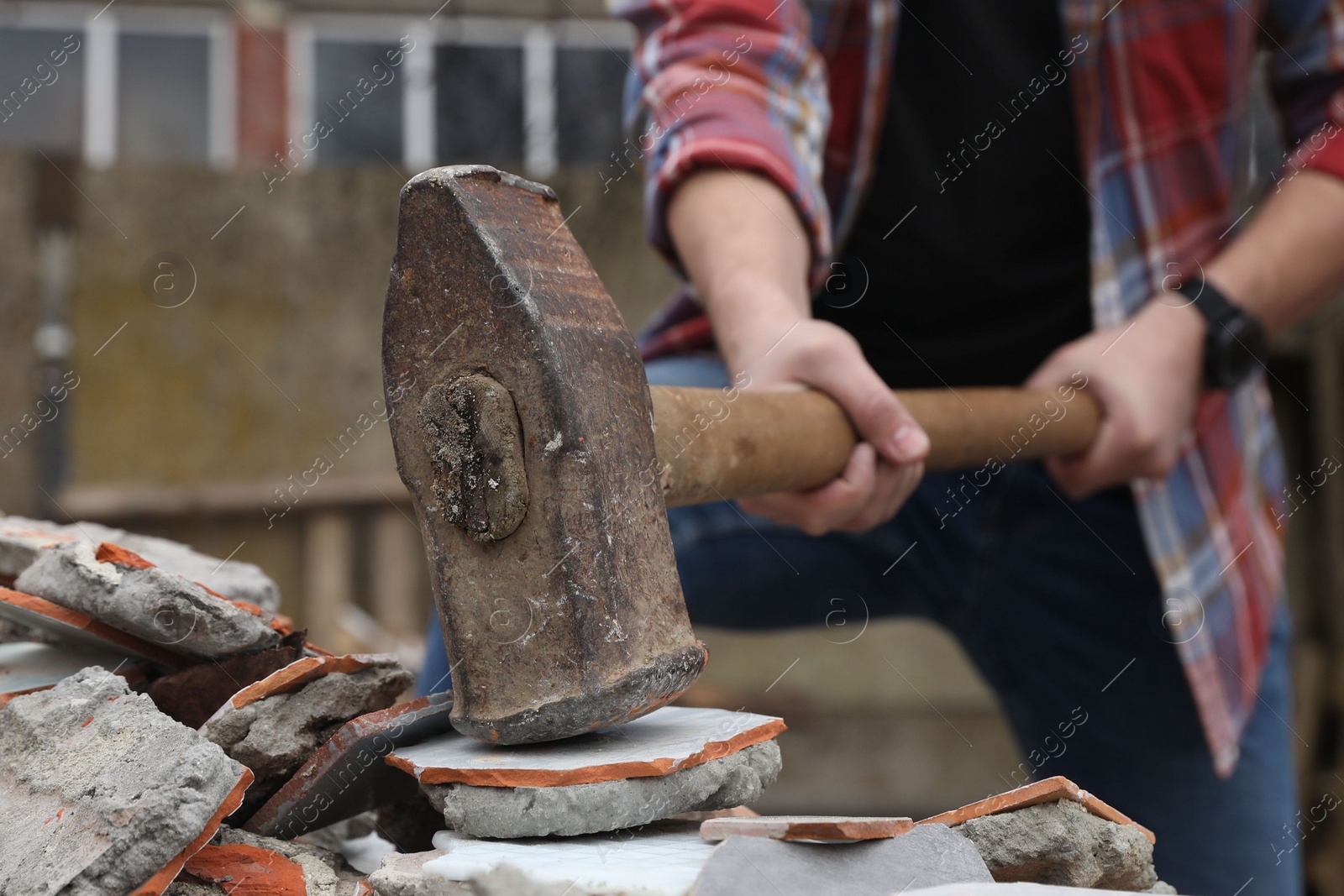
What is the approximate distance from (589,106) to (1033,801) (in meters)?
6.04

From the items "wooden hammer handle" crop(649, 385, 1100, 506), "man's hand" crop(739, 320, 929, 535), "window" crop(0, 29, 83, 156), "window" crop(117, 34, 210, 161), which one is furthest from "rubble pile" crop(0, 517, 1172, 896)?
"window" crop(117, 34, 210, 161)

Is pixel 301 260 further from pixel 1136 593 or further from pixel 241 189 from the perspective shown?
pixel 1136 593

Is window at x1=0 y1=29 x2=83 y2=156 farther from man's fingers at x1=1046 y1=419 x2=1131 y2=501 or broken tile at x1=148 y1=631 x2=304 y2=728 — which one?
man's fingers at x1=1046 y1=419 x2=1131 y2=501

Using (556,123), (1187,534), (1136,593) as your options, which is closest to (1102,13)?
(1187,534)

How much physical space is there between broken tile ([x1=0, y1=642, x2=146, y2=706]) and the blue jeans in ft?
3.07

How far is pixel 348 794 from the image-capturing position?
43.9 inches

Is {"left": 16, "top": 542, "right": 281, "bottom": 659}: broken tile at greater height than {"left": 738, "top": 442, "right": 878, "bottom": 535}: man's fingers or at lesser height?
greater

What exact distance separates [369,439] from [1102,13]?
3.98m

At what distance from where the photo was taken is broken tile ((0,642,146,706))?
3.96ft

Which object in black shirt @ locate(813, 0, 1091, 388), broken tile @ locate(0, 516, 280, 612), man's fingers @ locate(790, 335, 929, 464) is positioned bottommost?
man's fingers @ locate(790, 335, 929, 464)

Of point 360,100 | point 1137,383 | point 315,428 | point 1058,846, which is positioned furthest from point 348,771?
point 360,100

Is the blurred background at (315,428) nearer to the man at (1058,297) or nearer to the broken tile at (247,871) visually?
the man at (1058,297)

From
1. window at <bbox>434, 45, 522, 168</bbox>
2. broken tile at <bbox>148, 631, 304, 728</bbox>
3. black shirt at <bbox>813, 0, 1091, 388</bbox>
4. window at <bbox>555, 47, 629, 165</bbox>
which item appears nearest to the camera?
broken tile at <bbox>148, 631, 304, 728</bbox>

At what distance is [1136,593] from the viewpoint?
199 centimetres
